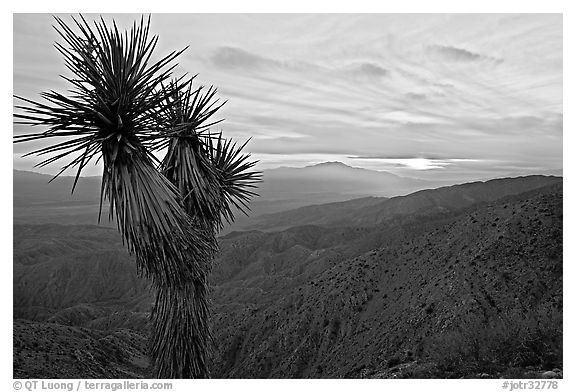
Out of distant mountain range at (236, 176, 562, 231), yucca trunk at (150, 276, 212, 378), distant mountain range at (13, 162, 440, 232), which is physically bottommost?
distant mountain range at (236, 176, 562, 231)

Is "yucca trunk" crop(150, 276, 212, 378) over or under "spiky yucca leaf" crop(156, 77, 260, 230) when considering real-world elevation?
under

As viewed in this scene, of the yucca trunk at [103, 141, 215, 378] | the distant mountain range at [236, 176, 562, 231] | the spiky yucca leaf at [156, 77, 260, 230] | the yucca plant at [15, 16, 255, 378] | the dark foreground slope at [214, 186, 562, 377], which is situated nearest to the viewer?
the yucca plant at [15, 16, 255, 378]

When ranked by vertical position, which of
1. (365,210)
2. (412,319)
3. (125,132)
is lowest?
(412,319)

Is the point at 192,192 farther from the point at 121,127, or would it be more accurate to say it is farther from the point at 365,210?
the point at 365,210

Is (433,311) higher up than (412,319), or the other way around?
(433,311)

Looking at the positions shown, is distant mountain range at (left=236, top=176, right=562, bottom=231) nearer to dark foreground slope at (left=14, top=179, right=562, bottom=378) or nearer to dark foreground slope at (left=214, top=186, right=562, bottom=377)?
dark foreground slope at (left=14, top=179, right=562, bottom=378)

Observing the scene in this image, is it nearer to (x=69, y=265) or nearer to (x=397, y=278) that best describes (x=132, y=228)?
(x=397, y=278)

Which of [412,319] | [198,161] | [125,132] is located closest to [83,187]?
[198,161]

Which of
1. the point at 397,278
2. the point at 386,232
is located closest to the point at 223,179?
the point at 397,278

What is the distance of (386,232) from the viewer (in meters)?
47.1

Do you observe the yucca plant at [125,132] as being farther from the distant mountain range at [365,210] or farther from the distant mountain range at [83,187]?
the distant mountain range at [365,210]

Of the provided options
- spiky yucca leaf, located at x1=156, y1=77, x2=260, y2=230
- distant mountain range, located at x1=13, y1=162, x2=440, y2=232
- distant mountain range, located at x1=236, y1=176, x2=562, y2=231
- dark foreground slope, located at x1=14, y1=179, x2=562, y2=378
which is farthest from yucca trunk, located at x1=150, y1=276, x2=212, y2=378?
distant mountain range, located at x1=236, y1=176, x2=562, y2=231

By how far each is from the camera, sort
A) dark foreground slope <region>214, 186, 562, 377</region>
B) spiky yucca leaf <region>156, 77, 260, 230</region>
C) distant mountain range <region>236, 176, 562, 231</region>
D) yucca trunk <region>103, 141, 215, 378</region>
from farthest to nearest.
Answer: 1. distant mountain range <region>236, 176, 562, 231</region>
2. dark foreground slope <region>214, 186, 562, 377</region>
3. spiky yucca leaf <region>156, 77, 260, 230</region>
4. yucca trunk <region>103, 141, 215, 378</region>
